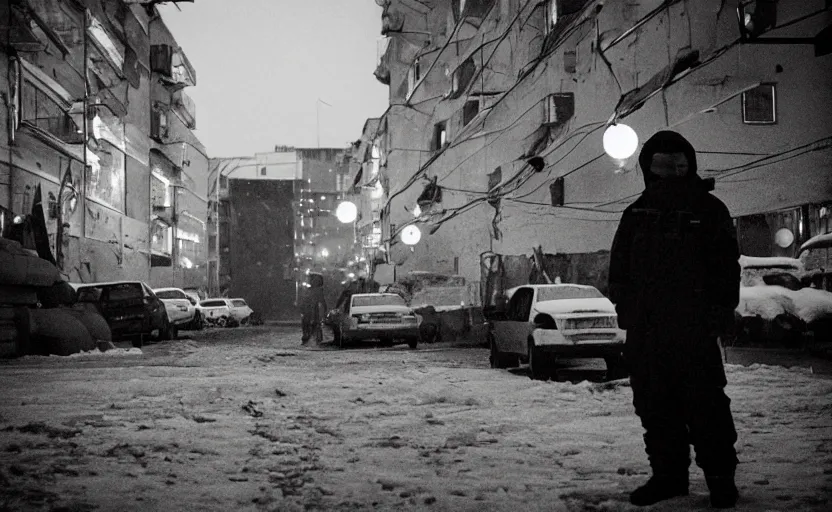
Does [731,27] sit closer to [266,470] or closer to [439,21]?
[266,470]

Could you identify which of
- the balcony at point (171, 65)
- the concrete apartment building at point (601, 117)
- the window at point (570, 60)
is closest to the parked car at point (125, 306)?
the concrete apartment building at point (601, 117)

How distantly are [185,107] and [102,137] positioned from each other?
2376 centimetres

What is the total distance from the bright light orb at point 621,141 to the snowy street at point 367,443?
654 centimetres

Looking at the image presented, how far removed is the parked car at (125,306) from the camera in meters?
22.7

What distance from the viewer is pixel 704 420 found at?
4211mm

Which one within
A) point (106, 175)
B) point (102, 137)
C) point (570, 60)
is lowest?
point (106, 175)

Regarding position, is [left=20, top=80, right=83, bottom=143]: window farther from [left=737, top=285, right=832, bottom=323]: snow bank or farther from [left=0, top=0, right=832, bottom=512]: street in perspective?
[left=737, top=285, right=832, bottom=323]: snow bank

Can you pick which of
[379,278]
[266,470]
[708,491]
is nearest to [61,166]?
[379,278]

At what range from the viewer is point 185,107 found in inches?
2408

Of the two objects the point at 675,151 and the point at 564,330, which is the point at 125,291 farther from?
the point at 675,151

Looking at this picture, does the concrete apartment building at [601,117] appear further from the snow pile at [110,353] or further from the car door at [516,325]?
the snow pile at [110,353]

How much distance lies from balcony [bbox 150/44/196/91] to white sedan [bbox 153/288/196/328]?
74.7ft

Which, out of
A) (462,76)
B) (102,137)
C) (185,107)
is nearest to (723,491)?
(462,76)

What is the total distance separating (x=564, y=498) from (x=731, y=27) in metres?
13.2
